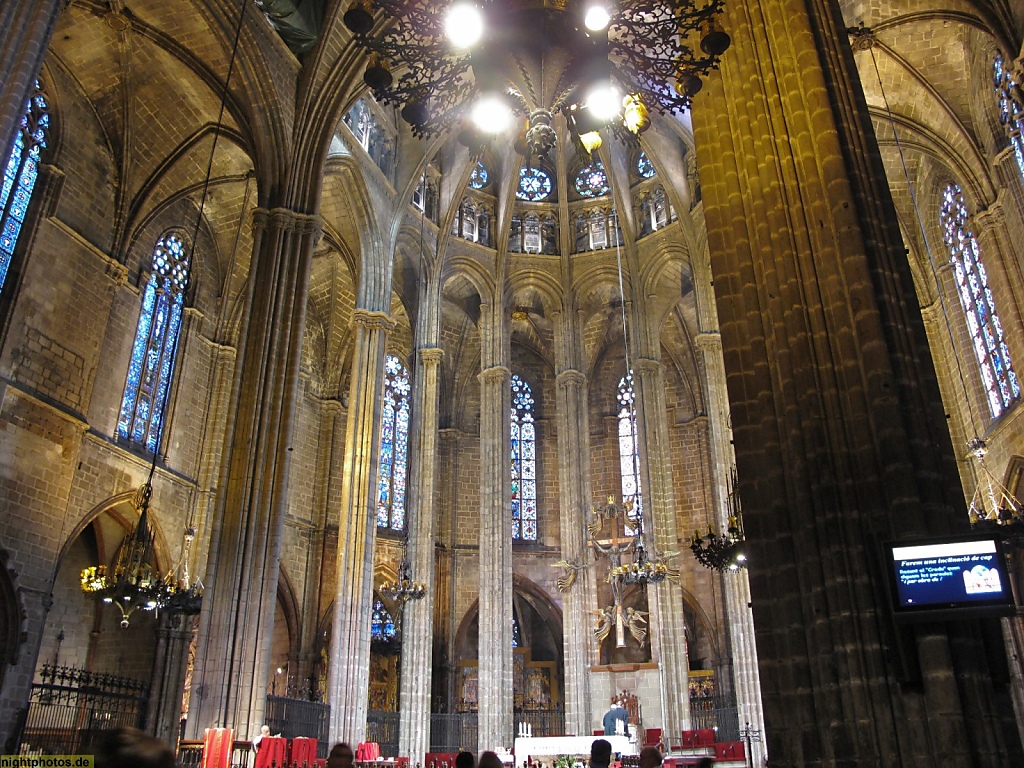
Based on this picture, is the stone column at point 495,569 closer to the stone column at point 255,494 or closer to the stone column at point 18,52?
the stone column at point 255,494

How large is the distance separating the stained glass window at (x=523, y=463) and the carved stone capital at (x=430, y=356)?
640 cm

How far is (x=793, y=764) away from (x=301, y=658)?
17.8 meters

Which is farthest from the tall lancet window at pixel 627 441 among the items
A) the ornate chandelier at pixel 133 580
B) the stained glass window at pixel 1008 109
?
the ornate chandelier at pixel 133 580

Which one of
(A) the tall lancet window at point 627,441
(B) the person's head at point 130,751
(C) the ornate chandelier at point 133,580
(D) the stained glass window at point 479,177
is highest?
(D) the stained glass window at point 479,177

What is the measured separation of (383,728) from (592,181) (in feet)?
53.1

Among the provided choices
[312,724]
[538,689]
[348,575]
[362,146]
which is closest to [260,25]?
[362,146]

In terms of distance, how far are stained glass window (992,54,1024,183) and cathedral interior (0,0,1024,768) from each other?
11 centimetres

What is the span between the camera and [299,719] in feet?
50.8

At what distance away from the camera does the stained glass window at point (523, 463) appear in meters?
26.6

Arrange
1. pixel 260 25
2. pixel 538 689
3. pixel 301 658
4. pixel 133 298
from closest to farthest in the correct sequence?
pixel 260 25 → pixel 133 298 → pixel 301 658 → pixel 538 689

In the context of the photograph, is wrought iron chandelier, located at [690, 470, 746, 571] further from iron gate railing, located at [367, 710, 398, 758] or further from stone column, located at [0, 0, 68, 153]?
stone column, located at [0, 0, 68, 153]

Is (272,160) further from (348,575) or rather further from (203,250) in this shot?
(348,575)

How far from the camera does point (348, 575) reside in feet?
56.7

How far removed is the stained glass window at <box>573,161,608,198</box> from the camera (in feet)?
82.4
